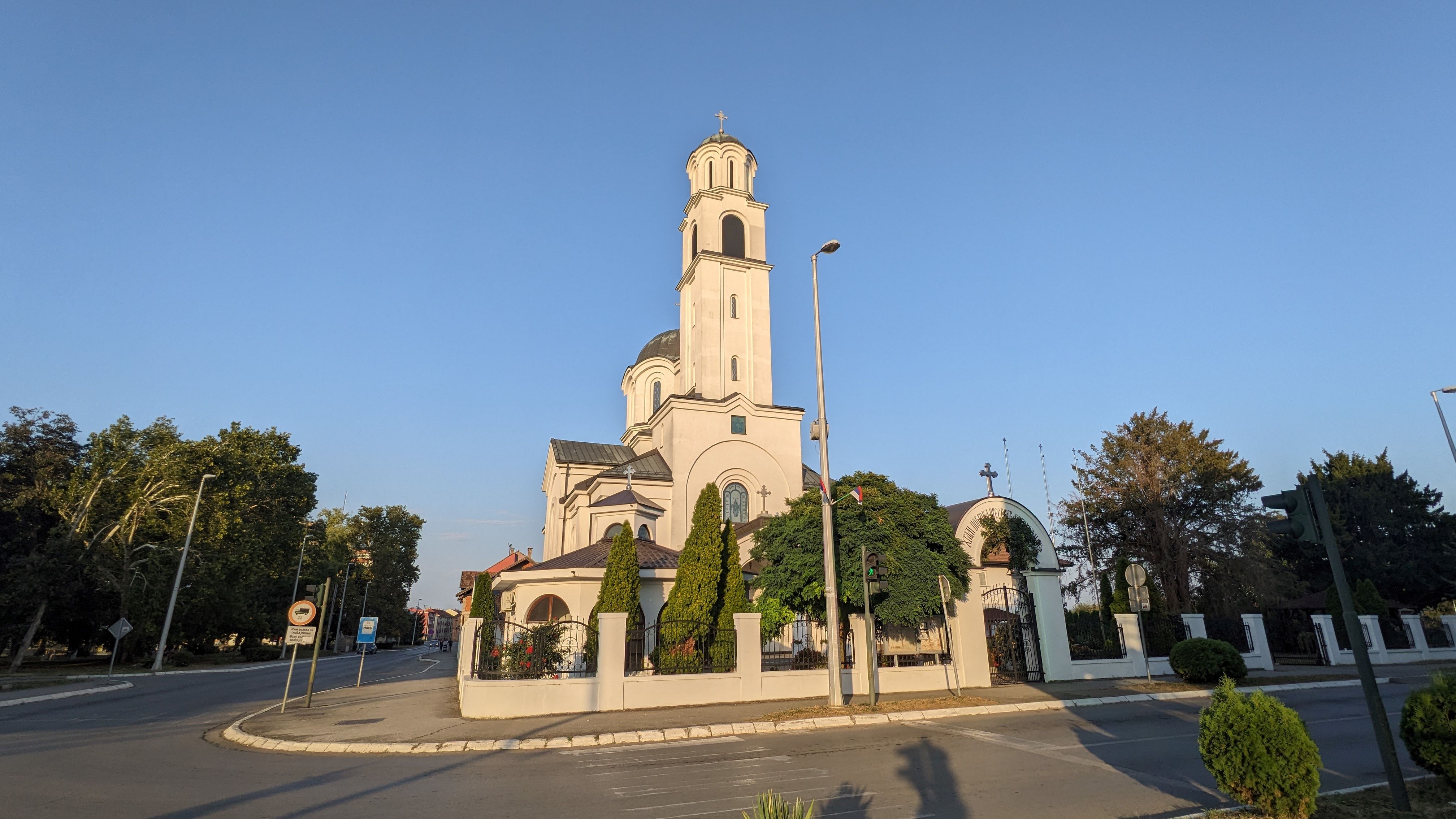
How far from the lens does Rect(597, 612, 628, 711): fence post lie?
14.4 metres

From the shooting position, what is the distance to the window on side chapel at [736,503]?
3275 cm

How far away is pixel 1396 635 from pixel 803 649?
26.2 metres

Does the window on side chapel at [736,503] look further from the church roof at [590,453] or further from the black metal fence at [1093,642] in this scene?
the black metal fence at [1093,642]

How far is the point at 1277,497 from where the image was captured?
6.91 m

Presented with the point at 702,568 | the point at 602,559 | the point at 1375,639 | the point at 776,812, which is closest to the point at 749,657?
the point at 702,568

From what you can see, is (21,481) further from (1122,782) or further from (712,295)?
(1122,782)

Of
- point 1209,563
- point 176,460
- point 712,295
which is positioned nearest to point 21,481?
point 176,460

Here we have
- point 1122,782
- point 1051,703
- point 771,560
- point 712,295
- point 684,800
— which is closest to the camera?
point 684,800

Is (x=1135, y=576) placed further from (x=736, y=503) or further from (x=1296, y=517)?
(x=736, y=503)

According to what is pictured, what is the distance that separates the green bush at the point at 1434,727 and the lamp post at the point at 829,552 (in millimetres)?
8500

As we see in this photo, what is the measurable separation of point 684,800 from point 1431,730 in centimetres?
698

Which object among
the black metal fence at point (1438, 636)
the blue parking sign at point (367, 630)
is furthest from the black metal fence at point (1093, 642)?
the blue parking sign at point (367, 630)

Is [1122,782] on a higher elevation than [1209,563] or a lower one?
lower

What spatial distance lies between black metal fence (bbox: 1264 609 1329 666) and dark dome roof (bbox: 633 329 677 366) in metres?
31.4
